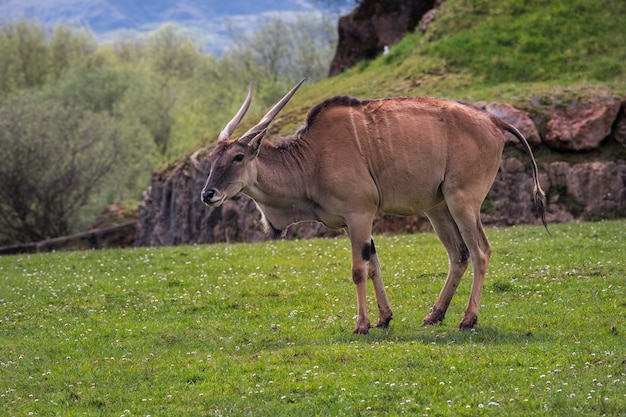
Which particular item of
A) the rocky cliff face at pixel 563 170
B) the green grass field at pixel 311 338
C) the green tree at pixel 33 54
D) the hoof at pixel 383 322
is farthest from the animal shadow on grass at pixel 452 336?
the green tree at pixel 33 54

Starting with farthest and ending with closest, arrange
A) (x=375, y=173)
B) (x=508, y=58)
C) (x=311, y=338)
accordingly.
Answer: (x=508, y=58)
(x=375, y=173)
(x=311, y=338)

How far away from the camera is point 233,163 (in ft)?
39.2

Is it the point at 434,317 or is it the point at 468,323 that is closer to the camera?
the point at 468,323

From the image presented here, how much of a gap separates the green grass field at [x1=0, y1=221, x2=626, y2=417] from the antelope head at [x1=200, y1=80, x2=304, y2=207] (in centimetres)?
193

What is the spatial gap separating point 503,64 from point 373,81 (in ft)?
14.3

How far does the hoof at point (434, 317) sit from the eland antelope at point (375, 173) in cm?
1

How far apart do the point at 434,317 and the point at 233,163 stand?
3.35 metres

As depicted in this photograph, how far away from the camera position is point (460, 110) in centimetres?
1228

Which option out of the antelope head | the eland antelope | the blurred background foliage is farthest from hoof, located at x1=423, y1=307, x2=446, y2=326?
the blurred background foliage

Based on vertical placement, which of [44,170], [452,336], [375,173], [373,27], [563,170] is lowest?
[44,170]

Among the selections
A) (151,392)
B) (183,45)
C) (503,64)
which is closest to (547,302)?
(151,392)

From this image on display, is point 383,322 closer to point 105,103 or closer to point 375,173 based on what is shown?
point 375,173

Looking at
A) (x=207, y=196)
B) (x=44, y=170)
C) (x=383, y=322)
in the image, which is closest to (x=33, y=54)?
(x=44, y=170)

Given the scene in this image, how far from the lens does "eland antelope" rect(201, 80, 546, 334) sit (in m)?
11.8
